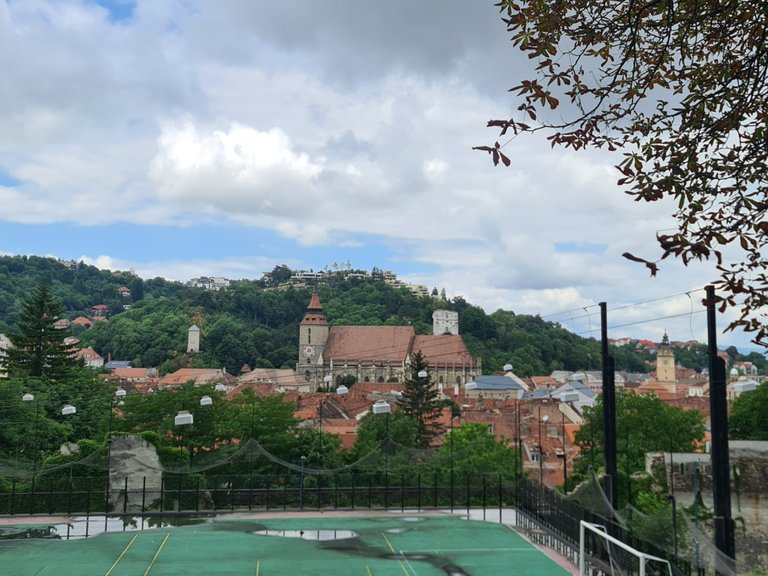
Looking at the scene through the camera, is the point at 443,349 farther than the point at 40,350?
Yes

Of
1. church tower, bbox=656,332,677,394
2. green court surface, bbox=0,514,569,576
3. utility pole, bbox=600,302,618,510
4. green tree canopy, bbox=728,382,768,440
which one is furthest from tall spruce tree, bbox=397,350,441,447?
church tower, bbox=656,332,677,394

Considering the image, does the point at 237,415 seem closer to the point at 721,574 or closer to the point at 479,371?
the point at 721,574

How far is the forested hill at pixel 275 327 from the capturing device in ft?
358

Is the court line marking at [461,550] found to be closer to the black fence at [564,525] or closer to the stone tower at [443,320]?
the black fence at [564,525]

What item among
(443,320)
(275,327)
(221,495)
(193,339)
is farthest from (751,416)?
(275,327)

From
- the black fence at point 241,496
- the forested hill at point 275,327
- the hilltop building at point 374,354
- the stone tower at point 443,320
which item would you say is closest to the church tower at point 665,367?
the forested hill at point 275,327

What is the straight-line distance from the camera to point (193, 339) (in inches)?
4407

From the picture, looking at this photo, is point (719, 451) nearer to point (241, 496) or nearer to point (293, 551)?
point (293, 551)

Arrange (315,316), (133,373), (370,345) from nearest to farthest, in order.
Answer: (370,345) → (133,373) → (315,316)

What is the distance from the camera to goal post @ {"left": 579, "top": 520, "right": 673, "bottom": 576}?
12.6 m

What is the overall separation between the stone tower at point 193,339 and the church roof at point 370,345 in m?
23.7

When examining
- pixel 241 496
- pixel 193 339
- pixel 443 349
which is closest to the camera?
pixel 241 496

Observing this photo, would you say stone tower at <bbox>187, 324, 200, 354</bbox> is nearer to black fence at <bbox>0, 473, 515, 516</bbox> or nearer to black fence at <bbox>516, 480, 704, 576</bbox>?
black fence at <bbox>0, 473, 515, 516</bbox>

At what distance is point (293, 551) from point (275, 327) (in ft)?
378
